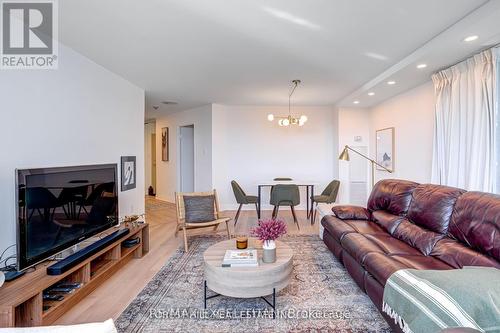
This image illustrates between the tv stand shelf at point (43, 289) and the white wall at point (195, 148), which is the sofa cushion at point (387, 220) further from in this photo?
the white wall at point (195, 148)

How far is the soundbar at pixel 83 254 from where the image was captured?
199 centimetres

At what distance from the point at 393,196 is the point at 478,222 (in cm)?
120

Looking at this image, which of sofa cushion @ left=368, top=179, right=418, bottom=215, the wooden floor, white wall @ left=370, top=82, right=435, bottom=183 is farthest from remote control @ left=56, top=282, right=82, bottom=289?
white wall @ left=370, top=82, right=435, bottom=183

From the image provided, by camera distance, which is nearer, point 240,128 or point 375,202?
point 375,202

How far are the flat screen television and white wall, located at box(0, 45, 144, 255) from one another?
376 mm

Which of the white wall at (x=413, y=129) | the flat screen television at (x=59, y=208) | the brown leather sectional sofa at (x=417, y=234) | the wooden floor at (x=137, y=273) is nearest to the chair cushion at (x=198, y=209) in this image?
the wooden floor at (x=137, y=273)

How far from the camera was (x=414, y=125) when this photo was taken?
4141mm

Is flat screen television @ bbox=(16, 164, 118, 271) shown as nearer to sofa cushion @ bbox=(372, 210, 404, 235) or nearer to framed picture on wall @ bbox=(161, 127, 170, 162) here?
sofa cushion @ bbox=(372, 210, 404, 235)

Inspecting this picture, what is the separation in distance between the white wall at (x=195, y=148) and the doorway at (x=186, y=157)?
109 mm

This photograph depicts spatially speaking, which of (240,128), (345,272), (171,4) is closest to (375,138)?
(240,128)

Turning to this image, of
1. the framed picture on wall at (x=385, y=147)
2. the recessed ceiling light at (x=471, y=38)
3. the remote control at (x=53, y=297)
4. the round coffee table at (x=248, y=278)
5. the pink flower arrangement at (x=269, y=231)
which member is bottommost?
the remote control at (x=53, y=297)

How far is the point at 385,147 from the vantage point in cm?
506

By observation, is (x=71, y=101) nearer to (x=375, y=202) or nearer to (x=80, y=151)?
(x=80, y=151)

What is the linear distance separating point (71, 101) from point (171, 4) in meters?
1.69
